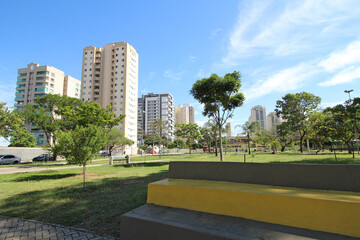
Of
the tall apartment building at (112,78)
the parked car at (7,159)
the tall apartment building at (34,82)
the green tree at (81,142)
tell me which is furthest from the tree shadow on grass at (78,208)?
the tall apartment building at (34,82)

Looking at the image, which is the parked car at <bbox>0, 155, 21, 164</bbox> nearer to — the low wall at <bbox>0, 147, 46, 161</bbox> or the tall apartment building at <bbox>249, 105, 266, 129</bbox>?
the low wall at <bbox>0, 147, 46, 161</bbox>

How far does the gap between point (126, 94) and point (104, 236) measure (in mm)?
68461

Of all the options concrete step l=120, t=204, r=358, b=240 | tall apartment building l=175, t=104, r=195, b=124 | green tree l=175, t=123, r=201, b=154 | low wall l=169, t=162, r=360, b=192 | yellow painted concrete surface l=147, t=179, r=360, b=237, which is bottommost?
concrete step l=120, t=204, r=358, b=240

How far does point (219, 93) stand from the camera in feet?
69.1

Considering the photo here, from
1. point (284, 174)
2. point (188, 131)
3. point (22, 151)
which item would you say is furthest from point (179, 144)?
point (284, 174)

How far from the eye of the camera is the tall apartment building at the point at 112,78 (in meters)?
68.2

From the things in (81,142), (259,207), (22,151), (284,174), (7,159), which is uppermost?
(81,142)

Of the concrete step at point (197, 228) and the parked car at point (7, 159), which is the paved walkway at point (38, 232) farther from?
the parked car at point (7, 159)

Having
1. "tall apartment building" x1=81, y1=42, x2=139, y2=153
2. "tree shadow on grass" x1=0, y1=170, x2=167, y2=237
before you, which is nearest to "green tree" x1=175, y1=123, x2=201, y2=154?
"tall apartment building" x1=81, y1=42, x2=139, y2=153

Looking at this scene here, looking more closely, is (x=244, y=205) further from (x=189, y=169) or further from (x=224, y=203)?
(x=189, y=169)

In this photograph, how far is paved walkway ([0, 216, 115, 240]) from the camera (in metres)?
3.44

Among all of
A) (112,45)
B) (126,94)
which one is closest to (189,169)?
(126,94)

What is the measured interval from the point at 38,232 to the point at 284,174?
517 centimetres

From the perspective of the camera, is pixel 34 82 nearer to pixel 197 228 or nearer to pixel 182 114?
pixel 197 228
